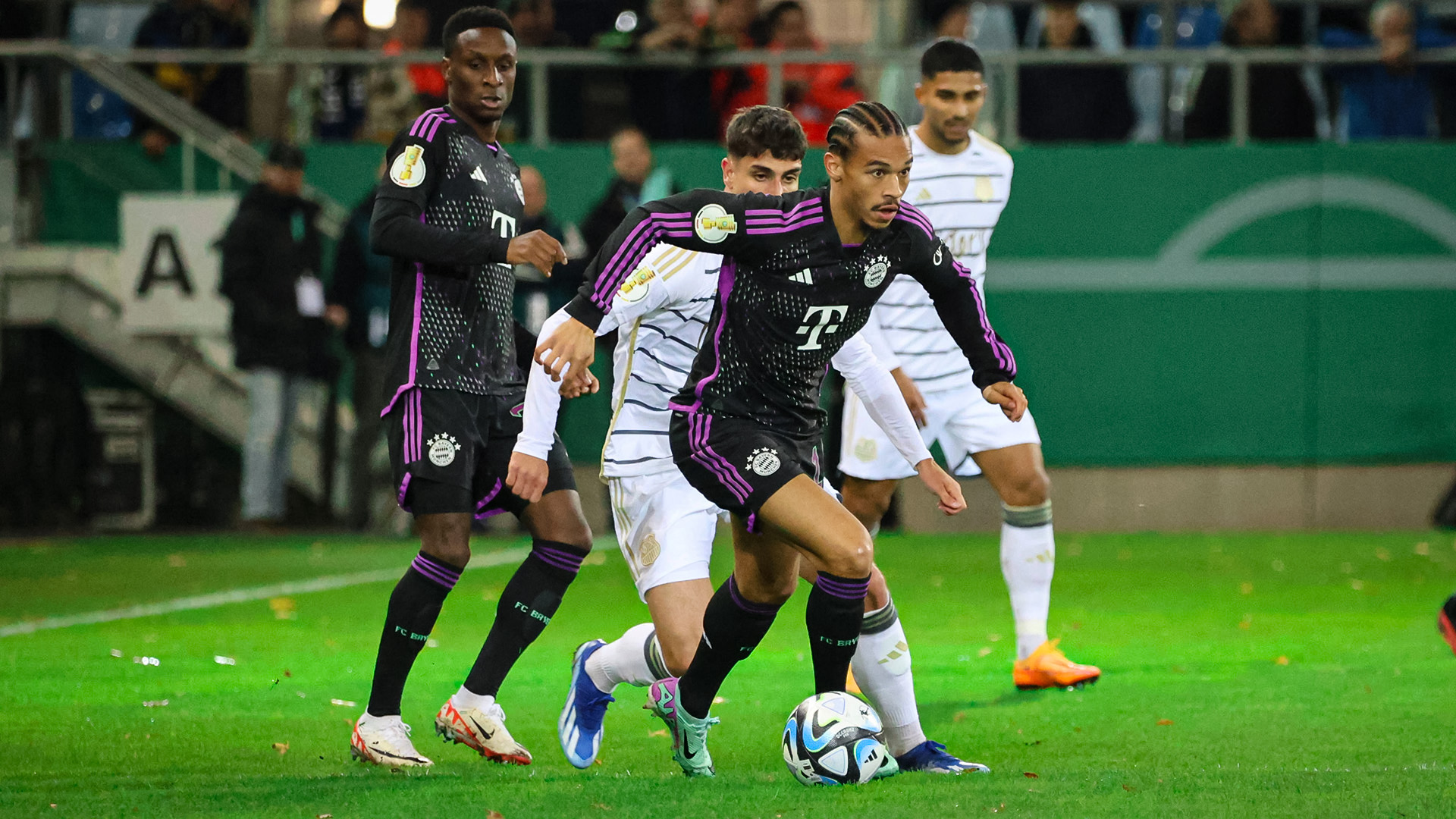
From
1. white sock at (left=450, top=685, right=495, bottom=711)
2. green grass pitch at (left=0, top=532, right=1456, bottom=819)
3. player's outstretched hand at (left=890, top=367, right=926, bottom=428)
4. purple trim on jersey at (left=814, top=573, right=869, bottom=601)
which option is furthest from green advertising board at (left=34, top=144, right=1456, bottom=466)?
purple trim on jersey at (left=814, top=573, right=869, bottom=601)

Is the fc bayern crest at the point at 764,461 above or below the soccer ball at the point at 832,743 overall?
above

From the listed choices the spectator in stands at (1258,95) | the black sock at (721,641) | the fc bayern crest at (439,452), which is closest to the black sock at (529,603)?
the fc bayern crest at (439,452)

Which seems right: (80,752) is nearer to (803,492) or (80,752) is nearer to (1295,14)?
(803,492)

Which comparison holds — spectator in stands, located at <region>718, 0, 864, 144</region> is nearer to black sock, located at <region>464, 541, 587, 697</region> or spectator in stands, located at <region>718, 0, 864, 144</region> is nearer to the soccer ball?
black sock, located at <region>464, 541, 587, 697</region>

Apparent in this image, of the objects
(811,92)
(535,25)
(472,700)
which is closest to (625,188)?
(811,92)

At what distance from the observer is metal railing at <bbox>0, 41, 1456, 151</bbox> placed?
1350 centimetres

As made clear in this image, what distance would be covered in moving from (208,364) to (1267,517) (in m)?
8.12

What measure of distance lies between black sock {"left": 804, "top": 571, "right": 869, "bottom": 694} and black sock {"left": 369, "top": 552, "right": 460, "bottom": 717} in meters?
1.17

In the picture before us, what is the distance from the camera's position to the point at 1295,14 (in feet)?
47.9

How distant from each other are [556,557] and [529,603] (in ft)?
0.55

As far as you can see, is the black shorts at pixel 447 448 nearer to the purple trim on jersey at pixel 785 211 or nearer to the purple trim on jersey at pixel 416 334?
the purple trim on jersey at pixel 416 334

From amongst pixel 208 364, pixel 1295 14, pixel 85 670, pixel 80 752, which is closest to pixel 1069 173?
pixel 1295 14

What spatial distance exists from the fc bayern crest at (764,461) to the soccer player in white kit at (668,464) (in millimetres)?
537

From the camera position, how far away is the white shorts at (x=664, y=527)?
5.77 metres
